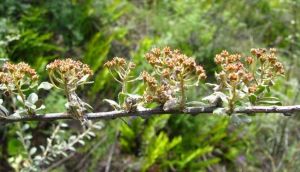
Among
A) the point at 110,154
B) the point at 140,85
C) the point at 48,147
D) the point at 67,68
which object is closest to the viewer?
the point at 67,68

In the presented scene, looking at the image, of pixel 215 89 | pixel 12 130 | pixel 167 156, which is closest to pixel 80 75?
pixel 215 89

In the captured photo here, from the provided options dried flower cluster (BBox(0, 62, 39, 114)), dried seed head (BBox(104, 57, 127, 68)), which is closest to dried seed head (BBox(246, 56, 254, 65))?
dried seed head (BBox(104, 57, 127, 68))

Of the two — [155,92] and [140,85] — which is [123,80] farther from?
[140,85]

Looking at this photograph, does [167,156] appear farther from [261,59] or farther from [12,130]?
[261,59]

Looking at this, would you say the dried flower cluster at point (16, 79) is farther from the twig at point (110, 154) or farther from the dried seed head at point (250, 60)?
the twig at point (110, 154)

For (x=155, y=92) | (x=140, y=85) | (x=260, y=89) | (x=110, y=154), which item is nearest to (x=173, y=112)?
(x=155, y=92)

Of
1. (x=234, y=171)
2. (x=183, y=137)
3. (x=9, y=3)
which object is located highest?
(x=9, y=3)

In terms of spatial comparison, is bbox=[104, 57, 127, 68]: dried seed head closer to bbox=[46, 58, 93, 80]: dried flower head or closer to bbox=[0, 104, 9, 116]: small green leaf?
bbox=[46, 58, 93, 80]: dried flower head
